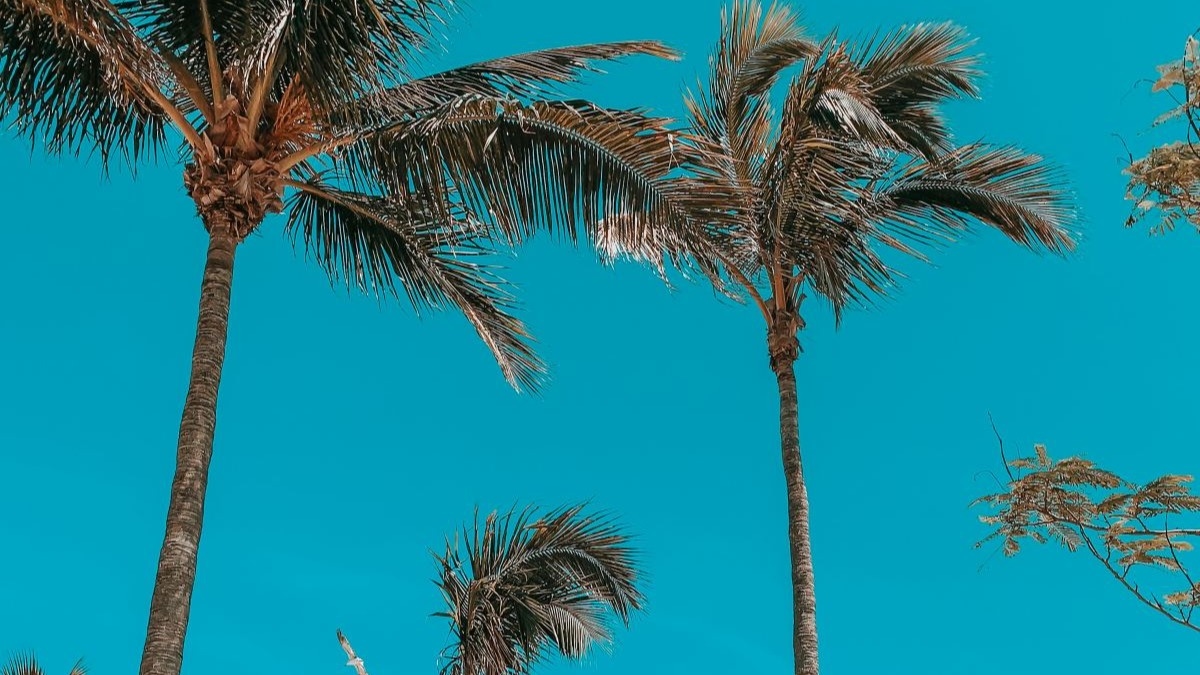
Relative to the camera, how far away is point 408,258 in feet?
37.0

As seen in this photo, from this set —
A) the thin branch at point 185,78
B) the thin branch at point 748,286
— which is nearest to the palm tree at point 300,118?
the thin branch at point 185,78

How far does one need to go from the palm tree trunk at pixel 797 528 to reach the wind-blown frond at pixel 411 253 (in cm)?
228

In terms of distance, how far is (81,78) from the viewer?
9.41 meters

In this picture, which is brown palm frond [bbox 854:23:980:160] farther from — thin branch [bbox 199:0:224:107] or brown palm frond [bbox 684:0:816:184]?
thin branch [bbox 199:0:224:107]

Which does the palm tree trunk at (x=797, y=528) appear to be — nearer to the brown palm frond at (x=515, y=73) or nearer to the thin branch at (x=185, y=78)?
the brown palm frond at (x=515, y=73)

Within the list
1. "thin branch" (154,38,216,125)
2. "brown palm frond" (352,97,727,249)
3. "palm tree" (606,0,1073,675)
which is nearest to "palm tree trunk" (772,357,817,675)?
"palm tree" (606,0,1073,675)

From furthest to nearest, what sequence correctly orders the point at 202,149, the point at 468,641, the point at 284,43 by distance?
the point at 468,641
the point at 202,149
the point at 284,43

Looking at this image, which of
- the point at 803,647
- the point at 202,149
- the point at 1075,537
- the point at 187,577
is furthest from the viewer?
the point at 803,647

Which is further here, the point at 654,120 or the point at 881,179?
the point at 881,179

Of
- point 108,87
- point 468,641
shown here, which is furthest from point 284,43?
point 468,641

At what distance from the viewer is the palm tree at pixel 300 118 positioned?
338 inches

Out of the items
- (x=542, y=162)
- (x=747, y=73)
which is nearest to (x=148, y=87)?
(x=542, y=162)

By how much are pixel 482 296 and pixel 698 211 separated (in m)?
2.56

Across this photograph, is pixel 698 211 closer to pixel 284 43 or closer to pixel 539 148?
pixel 539 148
